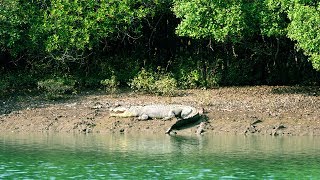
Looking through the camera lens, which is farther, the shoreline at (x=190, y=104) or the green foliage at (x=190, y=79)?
the green foliage at (x=190, y=79)

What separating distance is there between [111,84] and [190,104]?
360 cm

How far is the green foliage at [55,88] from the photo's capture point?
911 inches

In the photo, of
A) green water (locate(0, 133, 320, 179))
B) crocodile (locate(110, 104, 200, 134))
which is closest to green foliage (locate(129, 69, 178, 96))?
crocodile (locate(110, 104, 200, 134))

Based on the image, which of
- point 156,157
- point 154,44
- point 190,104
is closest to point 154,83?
point 190,104

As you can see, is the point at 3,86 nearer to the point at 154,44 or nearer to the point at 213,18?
the point at 154,44

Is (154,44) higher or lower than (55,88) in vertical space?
higher

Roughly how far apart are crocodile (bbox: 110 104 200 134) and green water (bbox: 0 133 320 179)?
0.88 m

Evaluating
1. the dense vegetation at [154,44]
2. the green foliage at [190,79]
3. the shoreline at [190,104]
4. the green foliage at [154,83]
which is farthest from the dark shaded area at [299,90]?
the green foliage at [154,83]

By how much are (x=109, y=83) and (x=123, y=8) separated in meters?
2.70

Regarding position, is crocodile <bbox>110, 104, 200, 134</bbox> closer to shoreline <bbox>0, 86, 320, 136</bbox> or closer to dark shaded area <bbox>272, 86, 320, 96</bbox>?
shoreline <bbox>0, 86, 320, 136</bbox>

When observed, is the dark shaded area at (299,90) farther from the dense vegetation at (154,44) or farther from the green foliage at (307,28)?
the green foliage at (307,28)

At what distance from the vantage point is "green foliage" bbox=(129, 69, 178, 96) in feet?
76.2

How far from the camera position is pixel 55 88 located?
23219 mm

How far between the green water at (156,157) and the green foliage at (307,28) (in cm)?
321
